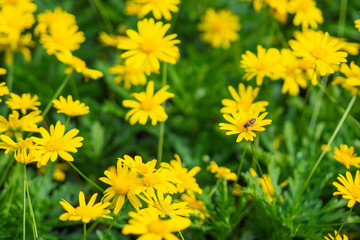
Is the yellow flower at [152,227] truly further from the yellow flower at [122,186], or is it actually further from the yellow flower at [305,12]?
the yellow flower at [305,12]

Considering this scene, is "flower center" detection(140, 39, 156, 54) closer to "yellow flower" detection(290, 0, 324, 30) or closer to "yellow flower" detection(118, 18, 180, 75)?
"yellow flower" detection(118, 18, 180, 75)

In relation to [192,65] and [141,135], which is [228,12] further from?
[141,135]

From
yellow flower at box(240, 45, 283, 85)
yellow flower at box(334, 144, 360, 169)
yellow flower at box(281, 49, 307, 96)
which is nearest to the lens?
yellow flower at box(334, 144, 360, 169)

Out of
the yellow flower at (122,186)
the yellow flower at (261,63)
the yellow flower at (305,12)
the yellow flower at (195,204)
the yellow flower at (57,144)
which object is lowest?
the yellow flower at (195,204)

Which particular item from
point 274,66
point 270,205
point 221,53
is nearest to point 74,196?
point 270,205

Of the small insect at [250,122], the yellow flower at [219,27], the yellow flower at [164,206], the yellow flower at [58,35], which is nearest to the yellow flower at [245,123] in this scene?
the small insect at [250,122]

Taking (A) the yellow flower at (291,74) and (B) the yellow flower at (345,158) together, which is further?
(A) the yellow flower at (291,74)

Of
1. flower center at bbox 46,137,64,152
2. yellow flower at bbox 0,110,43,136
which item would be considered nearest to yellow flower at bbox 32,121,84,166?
flower center at bbox 46,137,64,152

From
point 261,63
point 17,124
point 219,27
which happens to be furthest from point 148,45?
point 219,27
